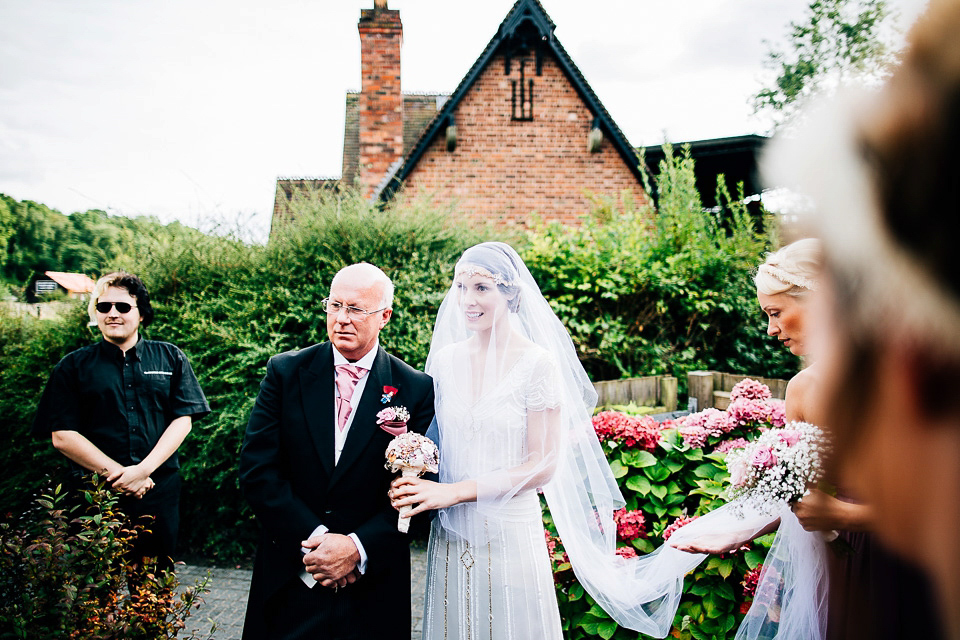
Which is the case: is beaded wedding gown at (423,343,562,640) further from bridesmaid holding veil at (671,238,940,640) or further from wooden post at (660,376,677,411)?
wooden post at (660,376,677,411)

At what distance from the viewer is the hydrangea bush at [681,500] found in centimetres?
270

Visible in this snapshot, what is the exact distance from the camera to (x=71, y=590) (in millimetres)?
1976

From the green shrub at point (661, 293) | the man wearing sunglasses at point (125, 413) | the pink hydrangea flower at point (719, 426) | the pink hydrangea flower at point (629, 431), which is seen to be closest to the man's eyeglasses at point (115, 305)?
the man wearing sunglasses at point (125, 413)

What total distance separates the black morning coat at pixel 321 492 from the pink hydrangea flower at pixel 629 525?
1190 millimetres

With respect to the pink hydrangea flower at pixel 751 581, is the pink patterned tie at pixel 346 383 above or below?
above

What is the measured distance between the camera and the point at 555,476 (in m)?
2.82

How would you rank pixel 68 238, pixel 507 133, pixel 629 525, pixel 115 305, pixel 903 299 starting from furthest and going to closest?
1. pixel 68 238
2. pixel 507 133
3. pixel 115 305
4. pixel 629 525
5. pixel 903 299

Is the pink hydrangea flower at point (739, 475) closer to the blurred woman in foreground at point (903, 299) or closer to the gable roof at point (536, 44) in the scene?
the blurred woman in foreground at point (903, 299)

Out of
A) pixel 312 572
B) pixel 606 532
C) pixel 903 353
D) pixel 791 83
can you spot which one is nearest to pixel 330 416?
pixel 312 572

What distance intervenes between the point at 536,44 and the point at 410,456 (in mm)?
12448

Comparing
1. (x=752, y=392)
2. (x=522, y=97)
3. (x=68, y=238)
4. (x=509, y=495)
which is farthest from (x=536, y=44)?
(x=68, y=238)

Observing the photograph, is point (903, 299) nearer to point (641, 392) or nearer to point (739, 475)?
point (739, 475)

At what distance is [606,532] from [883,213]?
264 cm

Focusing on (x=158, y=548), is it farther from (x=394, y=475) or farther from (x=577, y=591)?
(x=577, y=591)
